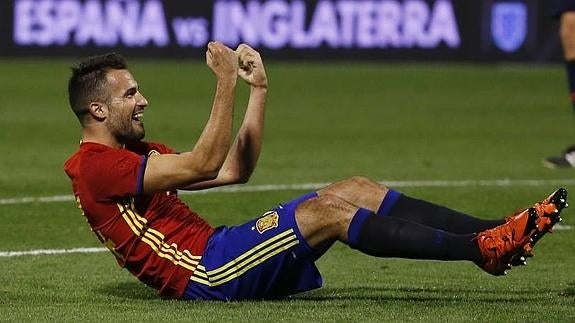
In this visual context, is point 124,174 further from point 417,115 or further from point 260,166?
point 417,115

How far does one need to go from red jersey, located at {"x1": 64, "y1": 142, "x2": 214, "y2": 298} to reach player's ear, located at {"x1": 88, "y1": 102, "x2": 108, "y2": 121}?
0.46 ft

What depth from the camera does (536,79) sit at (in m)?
23.9

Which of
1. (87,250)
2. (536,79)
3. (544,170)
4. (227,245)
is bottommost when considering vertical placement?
(536,79)

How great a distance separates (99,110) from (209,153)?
27.7 inches

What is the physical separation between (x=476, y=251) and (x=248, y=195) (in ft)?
16.4

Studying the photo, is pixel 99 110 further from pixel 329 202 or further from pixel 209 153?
pixel 329 202

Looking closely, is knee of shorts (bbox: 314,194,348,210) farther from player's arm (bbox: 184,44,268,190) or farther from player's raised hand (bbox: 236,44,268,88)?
player's raised hand (bbox: 236,44,268,88)

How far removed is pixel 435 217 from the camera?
7176 mm

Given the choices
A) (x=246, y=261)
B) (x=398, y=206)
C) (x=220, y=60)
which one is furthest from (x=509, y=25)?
(x=246, y=261)

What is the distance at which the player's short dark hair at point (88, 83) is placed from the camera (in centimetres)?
698

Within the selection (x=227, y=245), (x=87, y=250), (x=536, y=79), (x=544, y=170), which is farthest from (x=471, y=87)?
(x=227, y=245)

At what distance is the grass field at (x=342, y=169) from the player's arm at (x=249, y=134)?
718 millimetres

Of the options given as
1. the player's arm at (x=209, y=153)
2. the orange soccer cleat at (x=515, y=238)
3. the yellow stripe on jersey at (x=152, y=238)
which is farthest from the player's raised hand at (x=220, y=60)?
the orange soccer cleat at (x=515, y=238)

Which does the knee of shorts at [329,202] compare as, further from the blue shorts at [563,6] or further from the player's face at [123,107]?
the blue shorts at [563,6]
